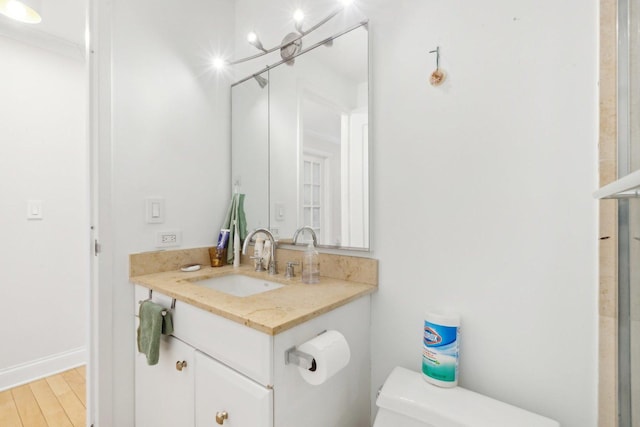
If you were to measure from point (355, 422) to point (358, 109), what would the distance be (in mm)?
1269

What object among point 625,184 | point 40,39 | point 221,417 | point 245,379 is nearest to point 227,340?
point 245,379

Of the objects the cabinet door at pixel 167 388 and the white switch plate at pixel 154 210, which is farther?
the white switch plate at pixel 154 210

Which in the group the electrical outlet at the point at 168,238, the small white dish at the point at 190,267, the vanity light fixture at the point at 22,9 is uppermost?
the vanity light fixture at the point at 22,9

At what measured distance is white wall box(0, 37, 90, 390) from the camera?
1.93m

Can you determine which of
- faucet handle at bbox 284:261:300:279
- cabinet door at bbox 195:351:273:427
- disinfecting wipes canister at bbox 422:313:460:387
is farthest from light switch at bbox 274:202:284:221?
disinfecting wipes canister at bbox 422:313:460:387

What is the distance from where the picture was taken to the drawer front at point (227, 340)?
2.82 feet

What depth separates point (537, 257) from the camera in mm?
944

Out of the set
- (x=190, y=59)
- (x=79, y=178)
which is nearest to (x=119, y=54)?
(x=190, y=59)

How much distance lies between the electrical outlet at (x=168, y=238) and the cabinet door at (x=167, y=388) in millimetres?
490

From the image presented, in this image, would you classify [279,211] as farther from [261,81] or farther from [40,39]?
[40,39]

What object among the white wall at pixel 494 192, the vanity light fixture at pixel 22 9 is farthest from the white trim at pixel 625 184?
the vanity light fixture at pixel 22 9

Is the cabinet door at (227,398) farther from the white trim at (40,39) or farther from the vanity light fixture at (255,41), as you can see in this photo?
the white trim at (40,39)

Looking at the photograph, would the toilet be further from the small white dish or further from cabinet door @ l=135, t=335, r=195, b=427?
the small white dish

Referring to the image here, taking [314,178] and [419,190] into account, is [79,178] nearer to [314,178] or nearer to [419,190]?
[314,178]
